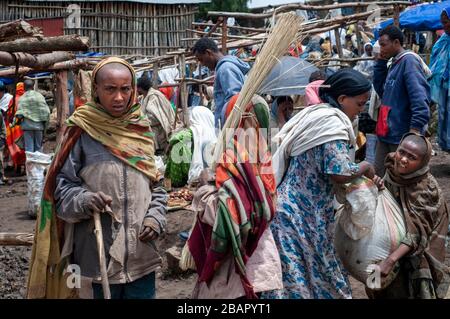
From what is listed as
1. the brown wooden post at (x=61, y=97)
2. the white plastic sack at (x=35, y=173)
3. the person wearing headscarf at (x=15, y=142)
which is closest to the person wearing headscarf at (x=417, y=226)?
the brown wooden post at (x=61, y=97)

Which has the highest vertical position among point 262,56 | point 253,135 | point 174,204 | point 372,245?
point 262,56

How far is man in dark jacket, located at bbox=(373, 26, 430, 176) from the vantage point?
5699mm

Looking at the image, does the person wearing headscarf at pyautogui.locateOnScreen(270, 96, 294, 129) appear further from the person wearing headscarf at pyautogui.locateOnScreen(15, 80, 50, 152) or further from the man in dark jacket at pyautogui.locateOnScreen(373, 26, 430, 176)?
the person wearing headscarf at pyautogui.locateOnScreen(15, 80, 50, 152)

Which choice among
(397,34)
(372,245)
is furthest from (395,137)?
(372,245)

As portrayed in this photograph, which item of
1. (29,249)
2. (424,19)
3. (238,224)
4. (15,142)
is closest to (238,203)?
(238,224)

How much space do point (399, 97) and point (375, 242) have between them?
87.8 inches

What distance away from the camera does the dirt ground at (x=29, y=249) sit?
5866mm

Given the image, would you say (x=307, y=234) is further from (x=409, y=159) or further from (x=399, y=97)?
(x=399, y=97)

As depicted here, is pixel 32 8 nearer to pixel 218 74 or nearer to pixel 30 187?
pixel 30 187

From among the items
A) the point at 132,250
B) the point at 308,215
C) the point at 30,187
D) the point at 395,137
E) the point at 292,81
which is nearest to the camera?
the point at 132,250

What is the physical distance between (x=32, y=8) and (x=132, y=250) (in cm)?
1833

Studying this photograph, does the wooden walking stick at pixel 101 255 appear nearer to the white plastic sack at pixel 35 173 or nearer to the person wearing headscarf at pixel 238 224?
the person wearing headscarf at pixel 238 224

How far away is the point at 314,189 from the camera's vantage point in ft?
12.5

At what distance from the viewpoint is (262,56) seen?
3.70 m
